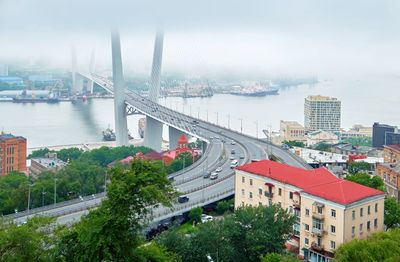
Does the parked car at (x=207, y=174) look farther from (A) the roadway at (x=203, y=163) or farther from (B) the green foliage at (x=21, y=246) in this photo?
(B) the green foliage at (x=21, y=246)

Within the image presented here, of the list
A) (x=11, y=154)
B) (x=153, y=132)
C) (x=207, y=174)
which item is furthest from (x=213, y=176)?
(x=153, y=132)

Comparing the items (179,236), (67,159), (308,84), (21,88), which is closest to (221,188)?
(179,236)

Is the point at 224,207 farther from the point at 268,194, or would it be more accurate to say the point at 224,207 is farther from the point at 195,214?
the point at 268,194

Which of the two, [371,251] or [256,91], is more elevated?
[371,251]

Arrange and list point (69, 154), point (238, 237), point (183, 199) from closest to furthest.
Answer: point (238, 237) → point (183, 199) → point (69, 154)

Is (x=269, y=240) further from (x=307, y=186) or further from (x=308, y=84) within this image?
(x=308, y=84)

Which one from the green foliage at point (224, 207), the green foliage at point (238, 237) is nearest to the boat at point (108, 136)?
the green foliage at point (224, 207)
